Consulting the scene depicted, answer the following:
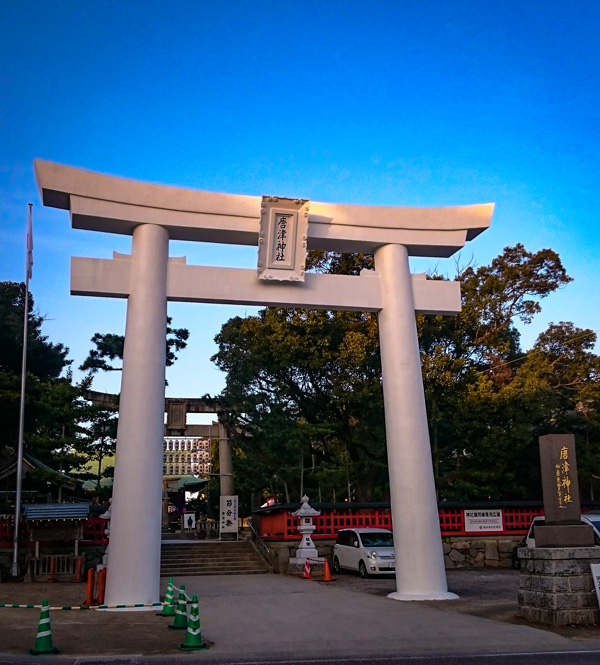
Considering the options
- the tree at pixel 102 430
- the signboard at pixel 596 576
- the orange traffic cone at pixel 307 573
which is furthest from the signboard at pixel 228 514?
the signboard at pixel 596 576

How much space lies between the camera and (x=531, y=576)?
11.0 metres

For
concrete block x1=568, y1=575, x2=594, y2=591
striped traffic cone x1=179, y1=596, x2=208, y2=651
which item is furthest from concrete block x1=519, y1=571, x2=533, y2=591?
striped traffic cone x1=179, y1=596, x2=208, y2=651

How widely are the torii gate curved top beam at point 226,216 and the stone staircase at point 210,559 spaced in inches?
447

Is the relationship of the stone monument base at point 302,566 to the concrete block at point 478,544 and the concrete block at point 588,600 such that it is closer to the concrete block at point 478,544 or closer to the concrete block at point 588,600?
the concrete block at point 478,544

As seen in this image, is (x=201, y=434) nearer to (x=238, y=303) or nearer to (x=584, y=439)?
(x=584, y=439)

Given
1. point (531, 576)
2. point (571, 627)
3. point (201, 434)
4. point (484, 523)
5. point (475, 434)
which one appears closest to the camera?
point (571, 627)

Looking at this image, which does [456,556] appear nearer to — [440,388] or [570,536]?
[440,388]

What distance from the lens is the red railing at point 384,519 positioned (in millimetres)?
23297

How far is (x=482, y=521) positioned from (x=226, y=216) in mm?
14827

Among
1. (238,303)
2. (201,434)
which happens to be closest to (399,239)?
(238,303)

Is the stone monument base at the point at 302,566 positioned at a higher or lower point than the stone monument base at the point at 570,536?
lower

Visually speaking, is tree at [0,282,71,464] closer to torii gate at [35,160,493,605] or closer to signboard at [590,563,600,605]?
torii gate at [35,160,493,605]

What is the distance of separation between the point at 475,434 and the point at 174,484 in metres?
26.9

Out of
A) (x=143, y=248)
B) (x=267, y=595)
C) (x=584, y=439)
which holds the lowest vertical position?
(x=267, y=595)
